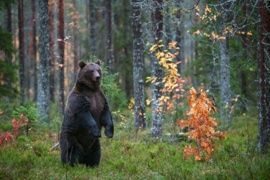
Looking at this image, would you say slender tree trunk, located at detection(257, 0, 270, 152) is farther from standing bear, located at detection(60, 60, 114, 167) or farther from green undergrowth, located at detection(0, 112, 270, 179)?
standing bear, located at detection(60, 60, 114, 167)

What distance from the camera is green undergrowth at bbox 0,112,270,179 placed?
4976mm

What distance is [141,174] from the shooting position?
5254 mm

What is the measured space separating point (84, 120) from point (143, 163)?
2.06 m

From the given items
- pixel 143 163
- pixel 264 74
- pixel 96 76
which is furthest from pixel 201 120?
pixel 96 76

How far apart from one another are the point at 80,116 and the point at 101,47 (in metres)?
16.9

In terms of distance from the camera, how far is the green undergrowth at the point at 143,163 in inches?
196

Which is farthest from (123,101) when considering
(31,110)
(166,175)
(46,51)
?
(166,175)

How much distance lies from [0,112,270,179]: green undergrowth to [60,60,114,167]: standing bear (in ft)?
1.16

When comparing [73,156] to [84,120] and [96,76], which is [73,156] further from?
[96,76]

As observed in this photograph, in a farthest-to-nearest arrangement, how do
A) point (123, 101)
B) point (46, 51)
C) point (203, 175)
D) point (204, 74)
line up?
point (204, 74) → point (123, 101) → point (46, 51) → point (203, 175)

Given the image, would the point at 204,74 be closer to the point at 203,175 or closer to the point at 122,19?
the point at 122,19

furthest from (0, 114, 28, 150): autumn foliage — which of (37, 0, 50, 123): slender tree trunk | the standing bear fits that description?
(37, 0, 50, 123): slender tree trunk

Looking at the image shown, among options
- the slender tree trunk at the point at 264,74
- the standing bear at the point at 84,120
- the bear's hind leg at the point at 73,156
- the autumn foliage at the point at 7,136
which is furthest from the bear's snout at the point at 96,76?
the slender tree trunk at the point at 264,74

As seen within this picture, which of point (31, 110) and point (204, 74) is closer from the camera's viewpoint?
point (31, 110)
